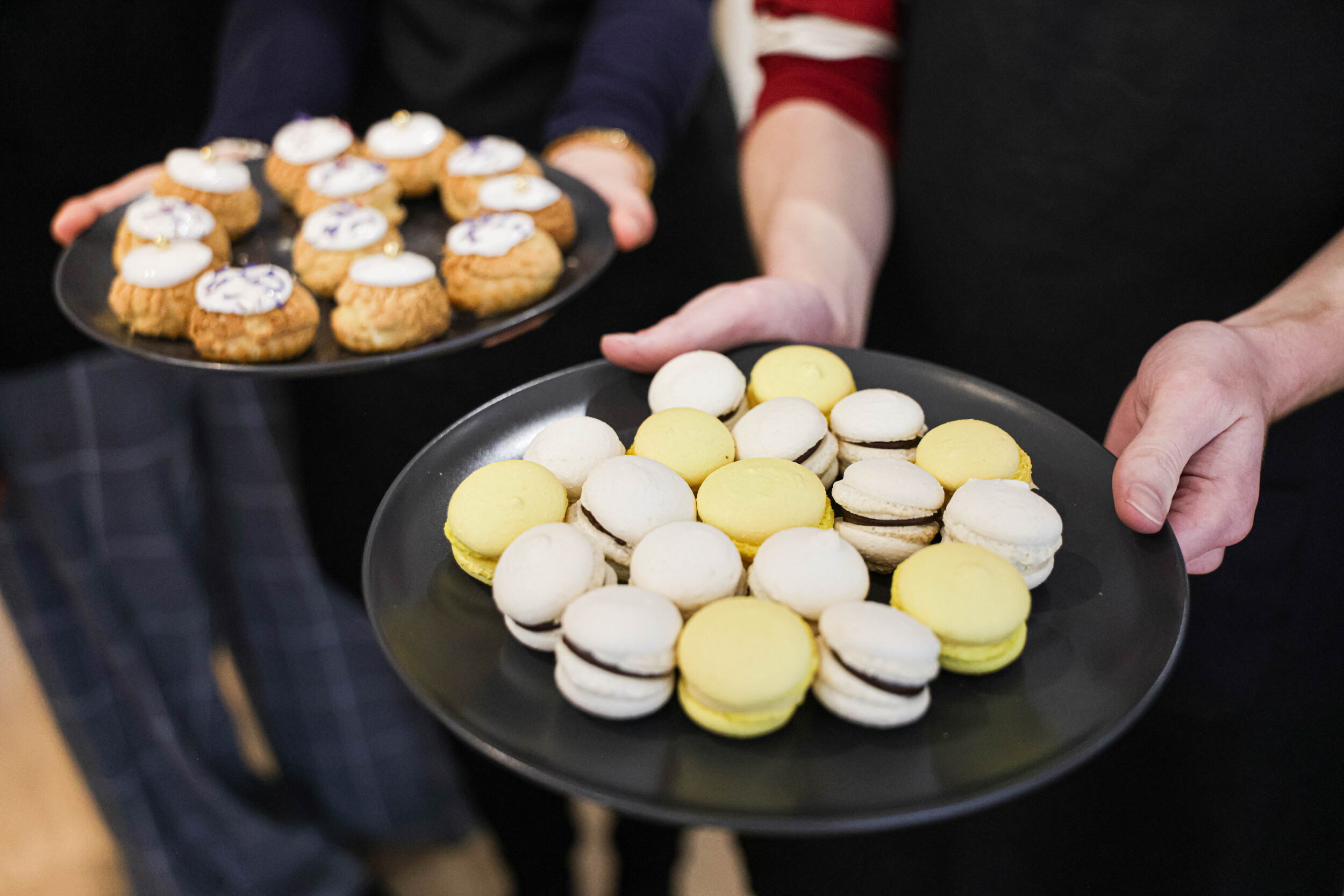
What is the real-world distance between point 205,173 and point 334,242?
1.01 ft

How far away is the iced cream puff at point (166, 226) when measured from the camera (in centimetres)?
144

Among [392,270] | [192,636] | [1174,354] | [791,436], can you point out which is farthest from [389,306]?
[192,636]

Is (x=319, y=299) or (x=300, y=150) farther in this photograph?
(x=300, y=150)

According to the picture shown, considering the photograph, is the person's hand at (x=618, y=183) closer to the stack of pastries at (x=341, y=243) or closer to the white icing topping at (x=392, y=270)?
the stack of pastries at (x=341, y=243)

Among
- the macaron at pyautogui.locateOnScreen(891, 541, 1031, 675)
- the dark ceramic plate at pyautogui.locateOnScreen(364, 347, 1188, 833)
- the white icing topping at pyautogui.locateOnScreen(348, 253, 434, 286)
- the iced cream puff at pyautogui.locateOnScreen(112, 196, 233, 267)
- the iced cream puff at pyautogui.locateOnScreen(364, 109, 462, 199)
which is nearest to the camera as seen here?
the dark ceramic plate at pyautogui.locateOnScreen(364, 347, 1188, 833)

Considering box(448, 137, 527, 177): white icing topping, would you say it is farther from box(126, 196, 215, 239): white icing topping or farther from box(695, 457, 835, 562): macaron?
box(695, 457, 835, 562): macaron

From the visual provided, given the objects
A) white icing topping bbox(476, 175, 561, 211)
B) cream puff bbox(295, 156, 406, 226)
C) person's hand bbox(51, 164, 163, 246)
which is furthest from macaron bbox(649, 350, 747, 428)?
person's hand bbox(51, 164, 163, 246)

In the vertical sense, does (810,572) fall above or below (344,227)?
above

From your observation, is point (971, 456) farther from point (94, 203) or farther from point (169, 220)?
point (94, 203)

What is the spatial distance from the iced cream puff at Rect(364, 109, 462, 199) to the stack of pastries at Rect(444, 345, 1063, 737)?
941 millimetres

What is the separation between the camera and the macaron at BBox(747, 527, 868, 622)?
0.79 meters

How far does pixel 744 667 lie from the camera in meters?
0.69

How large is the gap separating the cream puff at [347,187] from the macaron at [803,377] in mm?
913

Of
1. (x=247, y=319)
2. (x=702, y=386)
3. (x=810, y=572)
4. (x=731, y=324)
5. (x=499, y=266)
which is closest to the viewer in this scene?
(x=810, y=572)
